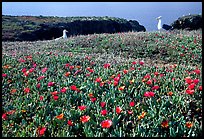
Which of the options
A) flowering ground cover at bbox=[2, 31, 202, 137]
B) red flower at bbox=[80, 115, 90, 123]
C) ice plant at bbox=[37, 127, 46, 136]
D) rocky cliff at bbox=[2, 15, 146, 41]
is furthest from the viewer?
rocky cliff at bbox=[2, 15, 146, 41]

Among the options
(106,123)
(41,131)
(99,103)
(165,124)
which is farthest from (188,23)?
(41,131)

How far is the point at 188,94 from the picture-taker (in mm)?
6250

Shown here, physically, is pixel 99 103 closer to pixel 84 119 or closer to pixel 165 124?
pixel 84 119

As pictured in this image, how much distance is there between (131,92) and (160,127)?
5.59 feet

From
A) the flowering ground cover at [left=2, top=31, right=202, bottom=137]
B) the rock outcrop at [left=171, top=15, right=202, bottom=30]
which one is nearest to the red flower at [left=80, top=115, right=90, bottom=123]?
the flowering ground cover at [left=2, top=31, right=202, bottom=137]

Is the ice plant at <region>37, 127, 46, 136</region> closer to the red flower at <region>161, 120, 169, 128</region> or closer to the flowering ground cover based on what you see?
the flowering ground cover

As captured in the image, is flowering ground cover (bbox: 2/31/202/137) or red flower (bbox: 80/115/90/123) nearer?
flowering ground cover (bbox: 2/31/202/137)

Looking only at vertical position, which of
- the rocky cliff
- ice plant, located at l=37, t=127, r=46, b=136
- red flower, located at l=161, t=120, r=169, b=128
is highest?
red flower, located at l=161, t=120, r=169, b=128

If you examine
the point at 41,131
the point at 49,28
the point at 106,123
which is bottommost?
the point at 49,28

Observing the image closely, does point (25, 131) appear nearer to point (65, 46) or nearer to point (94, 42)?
point (65, 46)

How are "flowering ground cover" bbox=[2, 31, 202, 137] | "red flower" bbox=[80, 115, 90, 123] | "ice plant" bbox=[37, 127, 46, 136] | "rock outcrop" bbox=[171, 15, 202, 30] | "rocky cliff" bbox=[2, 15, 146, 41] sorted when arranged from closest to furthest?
"ice plant" bbox=[37, 127, 46, 136], "flowering ground cover" bbox=[2, 31, 202, 137], "red flower" bbox=[80, 115, 90, 123], "rock outcrop" bbox=[171, 15, 202, 30], "rocky cliff" bbox=[2, 15, 146, 41]

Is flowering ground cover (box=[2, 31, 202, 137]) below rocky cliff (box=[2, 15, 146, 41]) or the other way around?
the other way around

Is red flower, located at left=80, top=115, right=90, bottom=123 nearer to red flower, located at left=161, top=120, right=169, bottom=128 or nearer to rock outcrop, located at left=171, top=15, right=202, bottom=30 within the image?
red flower, located at left=161, top=120, right=169, bottom=128

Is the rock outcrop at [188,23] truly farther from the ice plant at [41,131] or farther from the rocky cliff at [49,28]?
the ice plant at [41,131]
